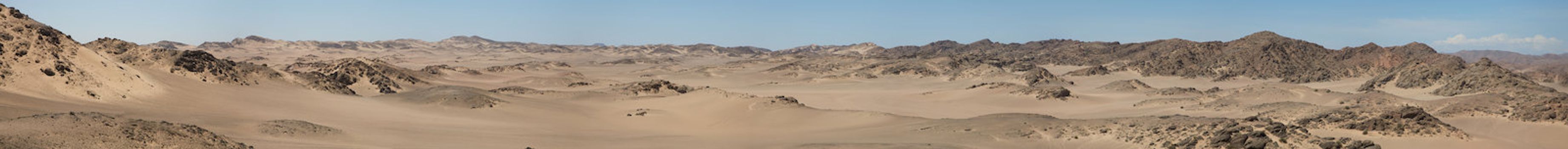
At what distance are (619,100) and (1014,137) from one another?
28.6 m

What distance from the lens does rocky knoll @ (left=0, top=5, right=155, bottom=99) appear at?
29.4 m

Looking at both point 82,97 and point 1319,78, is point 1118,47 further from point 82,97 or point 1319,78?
point 82,97

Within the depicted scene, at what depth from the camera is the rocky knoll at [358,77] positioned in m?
47.6

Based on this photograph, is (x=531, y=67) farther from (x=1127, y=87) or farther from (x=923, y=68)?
(x=1127, y=87)

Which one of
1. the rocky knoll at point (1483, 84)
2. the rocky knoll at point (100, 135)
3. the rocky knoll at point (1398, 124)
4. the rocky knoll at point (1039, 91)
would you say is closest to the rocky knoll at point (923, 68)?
the rocky knoll at point (1039, 91)

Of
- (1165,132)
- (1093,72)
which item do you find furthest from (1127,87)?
(1165,132)

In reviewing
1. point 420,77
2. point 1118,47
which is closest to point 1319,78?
point 1118,47

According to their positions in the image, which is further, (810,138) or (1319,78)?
(1319,78)

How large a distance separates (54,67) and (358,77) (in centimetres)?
2818

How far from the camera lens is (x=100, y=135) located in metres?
18.1

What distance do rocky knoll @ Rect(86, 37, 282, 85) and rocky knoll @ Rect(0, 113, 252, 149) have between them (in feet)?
70.1

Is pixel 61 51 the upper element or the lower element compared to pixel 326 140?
upper

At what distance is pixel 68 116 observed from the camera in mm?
20203

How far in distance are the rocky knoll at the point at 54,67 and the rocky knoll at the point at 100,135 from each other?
9561mm
